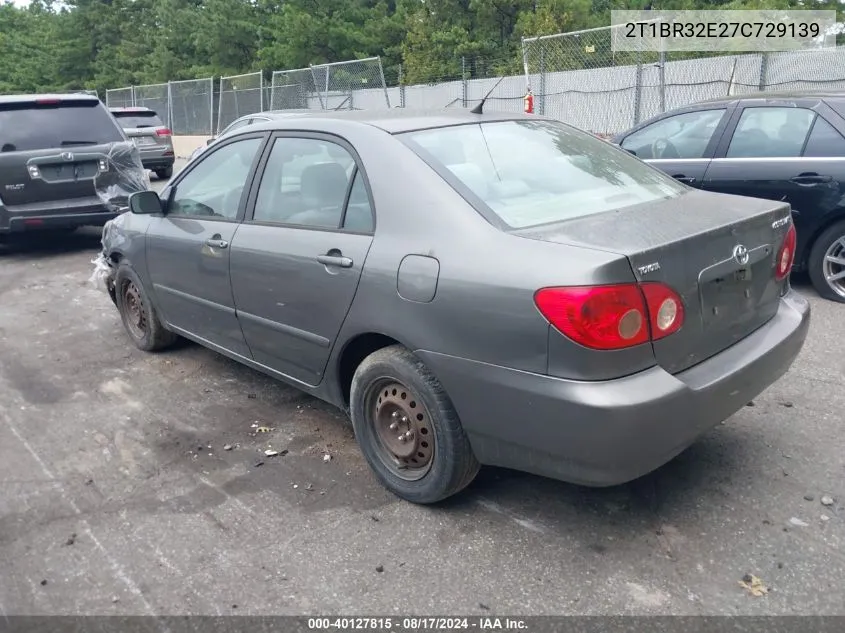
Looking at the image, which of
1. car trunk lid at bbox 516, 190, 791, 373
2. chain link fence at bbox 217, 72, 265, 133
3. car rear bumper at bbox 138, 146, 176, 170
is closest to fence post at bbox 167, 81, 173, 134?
chain link fence at bbox 217, 72, 265, 133

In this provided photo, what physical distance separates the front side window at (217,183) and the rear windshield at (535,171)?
119 cm

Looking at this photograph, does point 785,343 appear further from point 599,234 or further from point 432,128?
point 432,128

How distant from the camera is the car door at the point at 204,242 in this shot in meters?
4.17

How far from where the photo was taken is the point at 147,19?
1868 inches

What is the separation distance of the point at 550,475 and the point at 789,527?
1.05 m

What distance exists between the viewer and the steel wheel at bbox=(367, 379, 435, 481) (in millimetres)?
3189

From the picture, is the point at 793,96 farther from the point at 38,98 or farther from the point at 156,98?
the point at 156,98

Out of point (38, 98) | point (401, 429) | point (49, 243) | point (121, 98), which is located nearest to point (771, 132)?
point (401, 429)

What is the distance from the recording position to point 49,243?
10.2 m

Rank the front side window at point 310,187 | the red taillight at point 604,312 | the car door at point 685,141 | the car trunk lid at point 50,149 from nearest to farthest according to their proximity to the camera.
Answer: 1. the red taillight at point 604,312
2. the front side window at point 310,187
3. the car door at point 685,141
4. the car trunk lid at point 50,149

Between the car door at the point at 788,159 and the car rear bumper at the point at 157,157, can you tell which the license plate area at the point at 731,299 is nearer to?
the car door at the point at 788,159

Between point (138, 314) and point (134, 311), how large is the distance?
81 mm

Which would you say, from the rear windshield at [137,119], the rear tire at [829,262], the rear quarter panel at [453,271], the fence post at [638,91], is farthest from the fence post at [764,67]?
the rear windshield at [137,119]

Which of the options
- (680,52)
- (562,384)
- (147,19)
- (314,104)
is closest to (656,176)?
(562,384)
